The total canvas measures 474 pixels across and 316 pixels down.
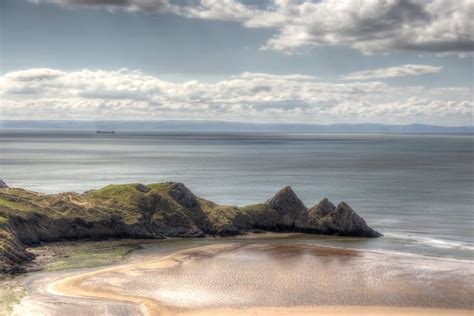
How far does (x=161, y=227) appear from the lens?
222 ft

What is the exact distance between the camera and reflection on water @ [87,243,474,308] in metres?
44.0


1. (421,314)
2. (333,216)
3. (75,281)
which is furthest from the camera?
(333,216)

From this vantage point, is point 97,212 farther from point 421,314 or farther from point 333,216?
point 421,314

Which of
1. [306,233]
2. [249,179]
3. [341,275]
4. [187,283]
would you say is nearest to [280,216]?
[306,233]

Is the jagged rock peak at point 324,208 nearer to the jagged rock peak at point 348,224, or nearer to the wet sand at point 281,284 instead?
the jagged rock peak at point 348,224

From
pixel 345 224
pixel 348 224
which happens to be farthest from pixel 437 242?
pixel 345 224

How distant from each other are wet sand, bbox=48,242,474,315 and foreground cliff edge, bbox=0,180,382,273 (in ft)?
29.9

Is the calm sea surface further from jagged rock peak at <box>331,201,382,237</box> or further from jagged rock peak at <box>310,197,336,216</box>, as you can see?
jagged rock peak at <box>310,197,336,216</box>

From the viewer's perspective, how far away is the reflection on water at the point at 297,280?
1731 inches

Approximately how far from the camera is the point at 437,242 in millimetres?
66938

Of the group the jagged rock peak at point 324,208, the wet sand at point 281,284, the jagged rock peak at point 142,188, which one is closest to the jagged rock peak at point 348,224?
the jagged rock peak at point 324,208

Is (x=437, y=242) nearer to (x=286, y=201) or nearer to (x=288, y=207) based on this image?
(x=288, y=207)

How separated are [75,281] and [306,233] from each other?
34476 mm

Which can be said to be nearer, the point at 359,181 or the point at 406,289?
the point at 406,289
